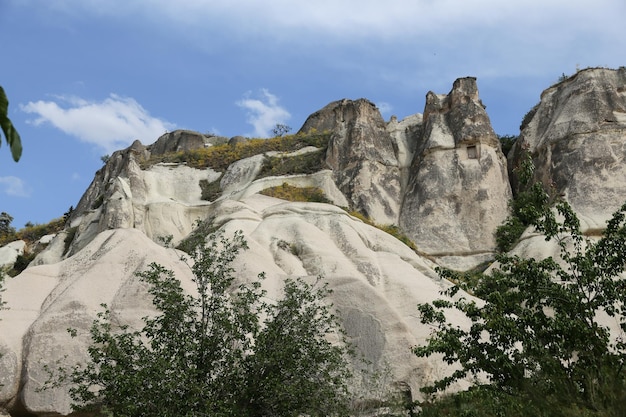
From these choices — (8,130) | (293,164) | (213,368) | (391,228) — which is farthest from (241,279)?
(293,164)

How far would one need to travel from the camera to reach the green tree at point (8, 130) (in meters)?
3.52

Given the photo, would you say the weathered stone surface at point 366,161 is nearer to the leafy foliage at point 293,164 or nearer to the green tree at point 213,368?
the leafy foliage at point 293,164

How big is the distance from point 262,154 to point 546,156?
13.7 m

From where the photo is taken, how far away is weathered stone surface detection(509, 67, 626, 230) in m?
30.8

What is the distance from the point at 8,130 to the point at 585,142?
105 feet

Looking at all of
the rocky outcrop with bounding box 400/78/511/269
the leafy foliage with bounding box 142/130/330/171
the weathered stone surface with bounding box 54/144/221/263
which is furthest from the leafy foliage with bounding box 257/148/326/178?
the rocky outcrop with bounding box 400/78/511/269

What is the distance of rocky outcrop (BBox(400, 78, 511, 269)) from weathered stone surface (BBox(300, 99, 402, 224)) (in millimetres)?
889

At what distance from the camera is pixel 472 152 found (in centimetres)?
3512

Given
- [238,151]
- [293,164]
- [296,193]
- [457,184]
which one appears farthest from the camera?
[238,151]

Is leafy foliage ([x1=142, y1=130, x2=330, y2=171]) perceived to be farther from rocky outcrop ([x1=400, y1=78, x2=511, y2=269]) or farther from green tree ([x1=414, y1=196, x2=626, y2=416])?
green tree ([x1=414, y1=196, x2=626, y2=416])

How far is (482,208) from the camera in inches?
1297

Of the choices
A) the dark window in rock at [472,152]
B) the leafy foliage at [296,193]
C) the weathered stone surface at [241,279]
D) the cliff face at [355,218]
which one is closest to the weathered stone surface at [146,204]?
the cliff face at [355,218]

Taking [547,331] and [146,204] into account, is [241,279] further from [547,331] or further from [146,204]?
[146,204]

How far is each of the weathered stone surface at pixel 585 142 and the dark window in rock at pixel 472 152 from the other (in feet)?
7.06
